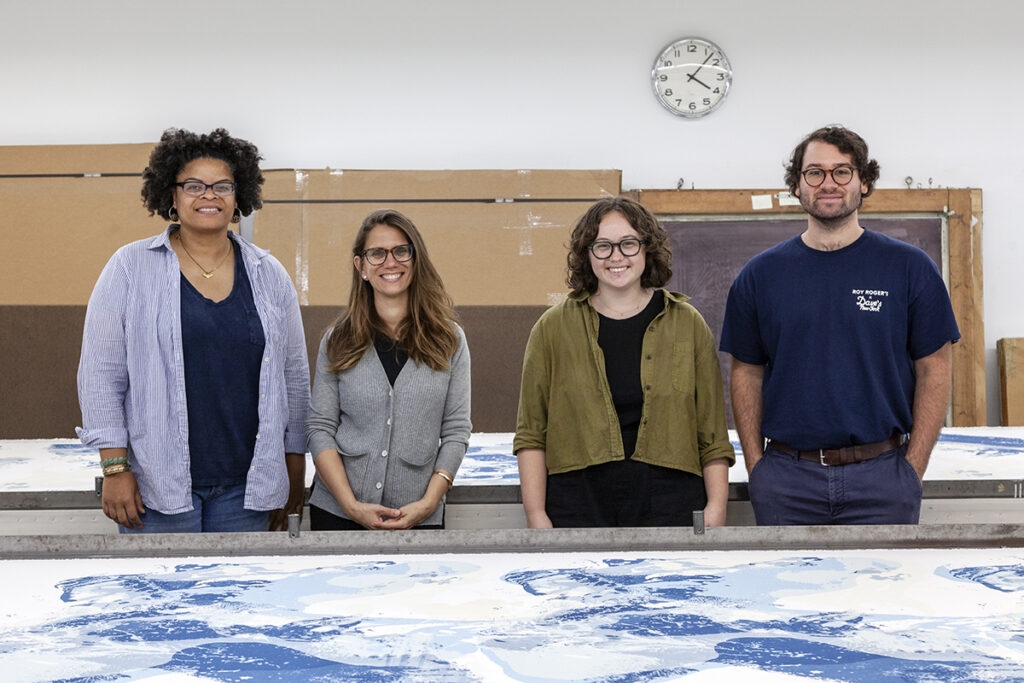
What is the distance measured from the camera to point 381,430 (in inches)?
72.6

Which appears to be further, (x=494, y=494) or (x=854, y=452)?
(x=494, y=494)

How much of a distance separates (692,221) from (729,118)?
52cm

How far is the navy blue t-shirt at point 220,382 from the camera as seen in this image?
5.82ft

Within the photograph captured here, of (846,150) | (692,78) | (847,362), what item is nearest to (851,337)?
(847,362)

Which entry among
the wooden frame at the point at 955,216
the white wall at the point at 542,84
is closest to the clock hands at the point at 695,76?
the white wall at the point at 542,84

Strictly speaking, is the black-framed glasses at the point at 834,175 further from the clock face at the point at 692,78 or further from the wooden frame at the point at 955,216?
the clock face at the point at 692,78

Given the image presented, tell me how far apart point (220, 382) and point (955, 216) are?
368 centimetres

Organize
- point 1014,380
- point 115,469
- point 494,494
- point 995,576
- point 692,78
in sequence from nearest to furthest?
point 995,576 < point 115,469 < point 494,494 < point 1014,380 < point 692,78

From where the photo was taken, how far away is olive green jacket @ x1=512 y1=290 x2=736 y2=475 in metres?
1.82

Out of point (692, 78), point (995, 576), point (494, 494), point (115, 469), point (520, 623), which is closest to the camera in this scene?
point (520, 623)

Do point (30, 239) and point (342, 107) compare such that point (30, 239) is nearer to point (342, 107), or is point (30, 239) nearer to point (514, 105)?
point (342, 107)

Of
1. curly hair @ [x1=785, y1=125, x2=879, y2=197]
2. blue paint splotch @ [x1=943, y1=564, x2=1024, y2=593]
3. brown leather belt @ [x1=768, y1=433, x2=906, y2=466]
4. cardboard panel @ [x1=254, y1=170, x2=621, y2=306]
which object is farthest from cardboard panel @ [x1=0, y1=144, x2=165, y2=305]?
blue paint splotch @ [x1=943, y1=564, x2=1024, y2=593]

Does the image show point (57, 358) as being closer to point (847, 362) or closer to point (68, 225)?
point (68, 225)

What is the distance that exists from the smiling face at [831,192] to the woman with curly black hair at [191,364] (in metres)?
1.06
